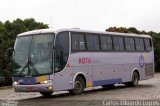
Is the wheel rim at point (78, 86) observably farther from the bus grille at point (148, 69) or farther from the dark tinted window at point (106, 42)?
the bus grille at point (148, 69)

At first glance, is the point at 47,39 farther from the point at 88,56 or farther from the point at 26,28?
the point at 26,28

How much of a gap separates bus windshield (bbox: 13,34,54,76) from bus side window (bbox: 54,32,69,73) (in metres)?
0.31

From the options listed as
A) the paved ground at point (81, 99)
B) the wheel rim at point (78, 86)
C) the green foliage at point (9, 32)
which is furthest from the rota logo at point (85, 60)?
the green foliage at point (9, 32)

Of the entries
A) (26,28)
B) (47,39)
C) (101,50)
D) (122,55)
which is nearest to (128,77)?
(122,55)

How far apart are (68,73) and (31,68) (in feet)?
6.28

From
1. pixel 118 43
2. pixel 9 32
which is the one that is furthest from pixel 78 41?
pixel 9 32

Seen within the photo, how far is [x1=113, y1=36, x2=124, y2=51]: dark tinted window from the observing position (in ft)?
Result: 93.7

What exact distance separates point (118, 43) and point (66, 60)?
6.09 metres

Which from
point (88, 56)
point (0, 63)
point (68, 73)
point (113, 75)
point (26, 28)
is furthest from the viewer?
point (26, 28)

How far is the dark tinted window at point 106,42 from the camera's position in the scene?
27.0 metres

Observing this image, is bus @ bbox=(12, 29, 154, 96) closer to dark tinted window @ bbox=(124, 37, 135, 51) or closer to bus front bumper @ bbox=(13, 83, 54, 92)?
bus front bumper @ bbox=(13, 83, 54, 92)

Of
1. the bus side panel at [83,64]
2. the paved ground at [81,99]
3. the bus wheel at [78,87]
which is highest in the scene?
the bus side panel at [83,64]

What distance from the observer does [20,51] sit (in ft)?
76.7

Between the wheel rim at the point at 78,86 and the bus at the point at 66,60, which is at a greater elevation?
the bus at the point at 66,60
